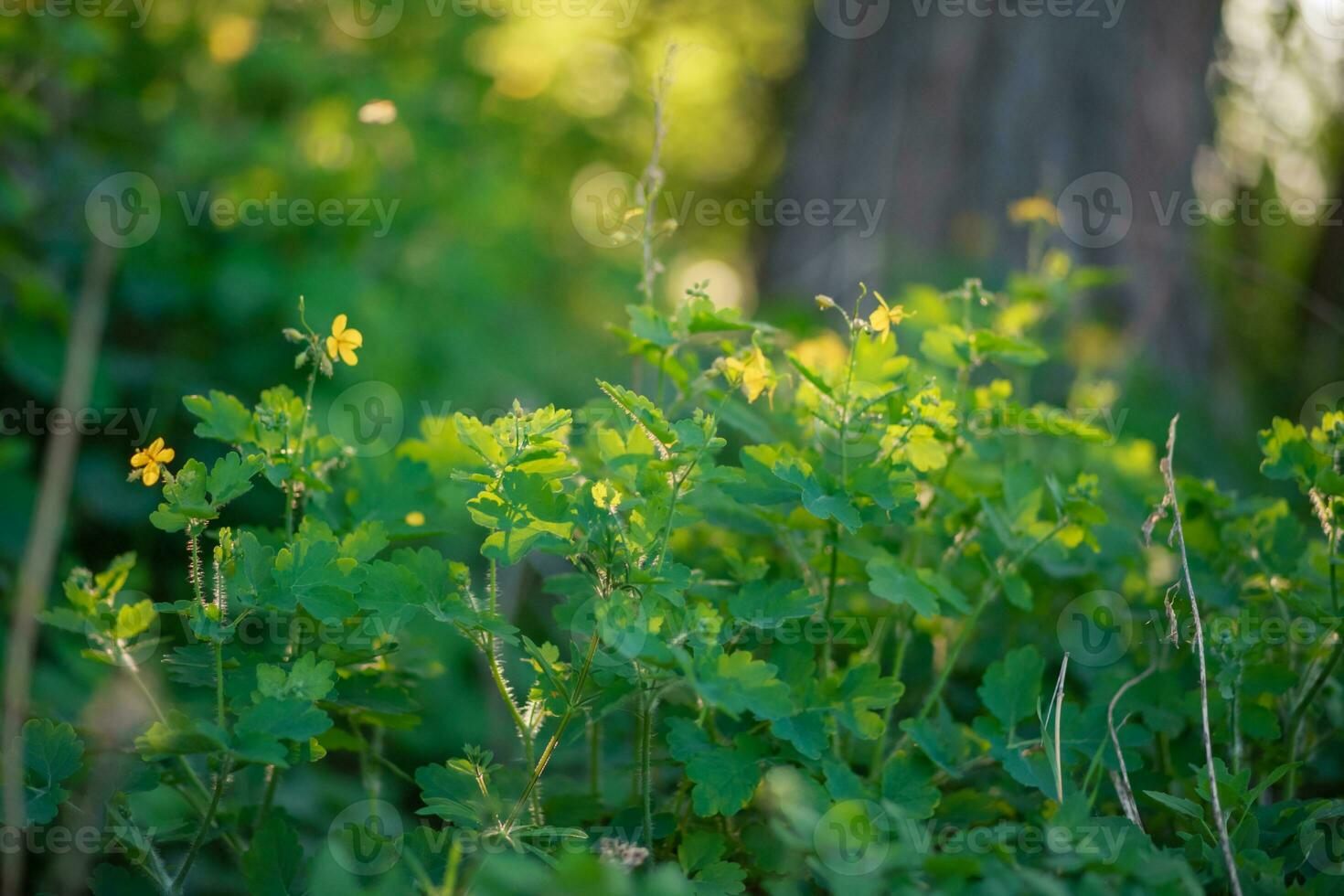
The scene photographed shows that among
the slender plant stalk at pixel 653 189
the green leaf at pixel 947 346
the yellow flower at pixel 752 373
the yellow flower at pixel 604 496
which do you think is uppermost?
the slender plant stalk at pixel 653 189

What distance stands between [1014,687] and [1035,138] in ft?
11.4

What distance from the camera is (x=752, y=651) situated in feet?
5.13

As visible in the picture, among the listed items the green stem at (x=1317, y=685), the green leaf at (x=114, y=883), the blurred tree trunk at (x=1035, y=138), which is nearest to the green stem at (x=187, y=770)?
the green leaf at (x=114, y=883)

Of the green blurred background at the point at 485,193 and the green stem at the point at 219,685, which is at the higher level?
the green blurred background at the point at 485,193

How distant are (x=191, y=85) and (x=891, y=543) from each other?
9.36 feet

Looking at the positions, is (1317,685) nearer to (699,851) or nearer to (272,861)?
(699,851)

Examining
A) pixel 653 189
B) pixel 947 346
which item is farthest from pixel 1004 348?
pixel 653 189

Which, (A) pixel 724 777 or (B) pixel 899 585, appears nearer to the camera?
(A) pixel 724 777

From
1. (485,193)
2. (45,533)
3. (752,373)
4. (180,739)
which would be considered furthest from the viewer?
(485,193)

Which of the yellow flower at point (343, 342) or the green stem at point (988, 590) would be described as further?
the green stem at point (988, 590)

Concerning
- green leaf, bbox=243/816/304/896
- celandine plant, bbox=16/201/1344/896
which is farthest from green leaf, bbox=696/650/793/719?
green leaf, bbox=243/816/304/896

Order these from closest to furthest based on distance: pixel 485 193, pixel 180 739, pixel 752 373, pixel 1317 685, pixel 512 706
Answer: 1. pixel 180 739
2. pixel 512 706
3. pixel 752 373
4. pixel 1317 685
5. pixel 485 193

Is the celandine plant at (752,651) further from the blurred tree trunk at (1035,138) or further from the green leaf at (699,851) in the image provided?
the blurred tree trunk at (1035,138)

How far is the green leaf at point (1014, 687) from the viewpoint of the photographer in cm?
151
